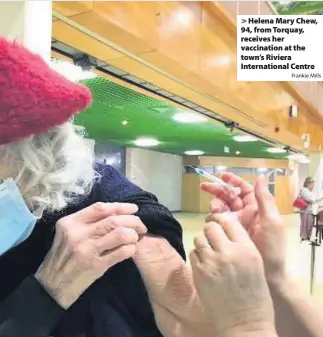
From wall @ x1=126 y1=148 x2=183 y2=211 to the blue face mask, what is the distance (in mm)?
10982

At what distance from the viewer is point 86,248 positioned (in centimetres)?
81

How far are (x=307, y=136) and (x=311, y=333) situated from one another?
638 cm

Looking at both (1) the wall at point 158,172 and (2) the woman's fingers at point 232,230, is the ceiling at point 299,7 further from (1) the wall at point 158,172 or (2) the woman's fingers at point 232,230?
(1) the wall at point 158,172

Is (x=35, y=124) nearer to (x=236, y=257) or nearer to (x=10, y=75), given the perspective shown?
(x=10, y=75)

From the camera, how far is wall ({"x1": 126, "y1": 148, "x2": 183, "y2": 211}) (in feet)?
42.8

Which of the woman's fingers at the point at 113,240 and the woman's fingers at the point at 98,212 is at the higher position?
the woman's fingers at the point at 98,212

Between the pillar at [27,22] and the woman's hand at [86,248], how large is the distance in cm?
73

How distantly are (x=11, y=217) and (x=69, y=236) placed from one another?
0.42 feet

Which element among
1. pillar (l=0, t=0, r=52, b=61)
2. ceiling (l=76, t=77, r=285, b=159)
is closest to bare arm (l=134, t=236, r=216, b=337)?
pillar (l=0, t=0, r=52, b=61)

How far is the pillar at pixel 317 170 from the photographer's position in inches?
303

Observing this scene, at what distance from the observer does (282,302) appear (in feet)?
3.16

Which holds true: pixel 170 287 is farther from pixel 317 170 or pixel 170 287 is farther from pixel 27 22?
pixel 317 170

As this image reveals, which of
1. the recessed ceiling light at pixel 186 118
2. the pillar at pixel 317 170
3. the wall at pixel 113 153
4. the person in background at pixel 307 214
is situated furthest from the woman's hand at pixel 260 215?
the wall at pixel 113 153

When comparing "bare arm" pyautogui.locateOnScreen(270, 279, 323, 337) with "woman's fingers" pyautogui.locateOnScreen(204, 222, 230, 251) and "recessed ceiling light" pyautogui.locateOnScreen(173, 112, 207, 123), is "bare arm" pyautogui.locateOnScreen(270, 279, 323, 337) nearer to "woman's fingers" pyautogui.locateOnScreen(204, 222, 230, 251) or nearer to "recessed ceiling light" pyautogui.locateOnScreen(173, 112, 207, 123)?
"woman's fingers" pyautogui.locateOnScreen(204, 222, 230, 251)
